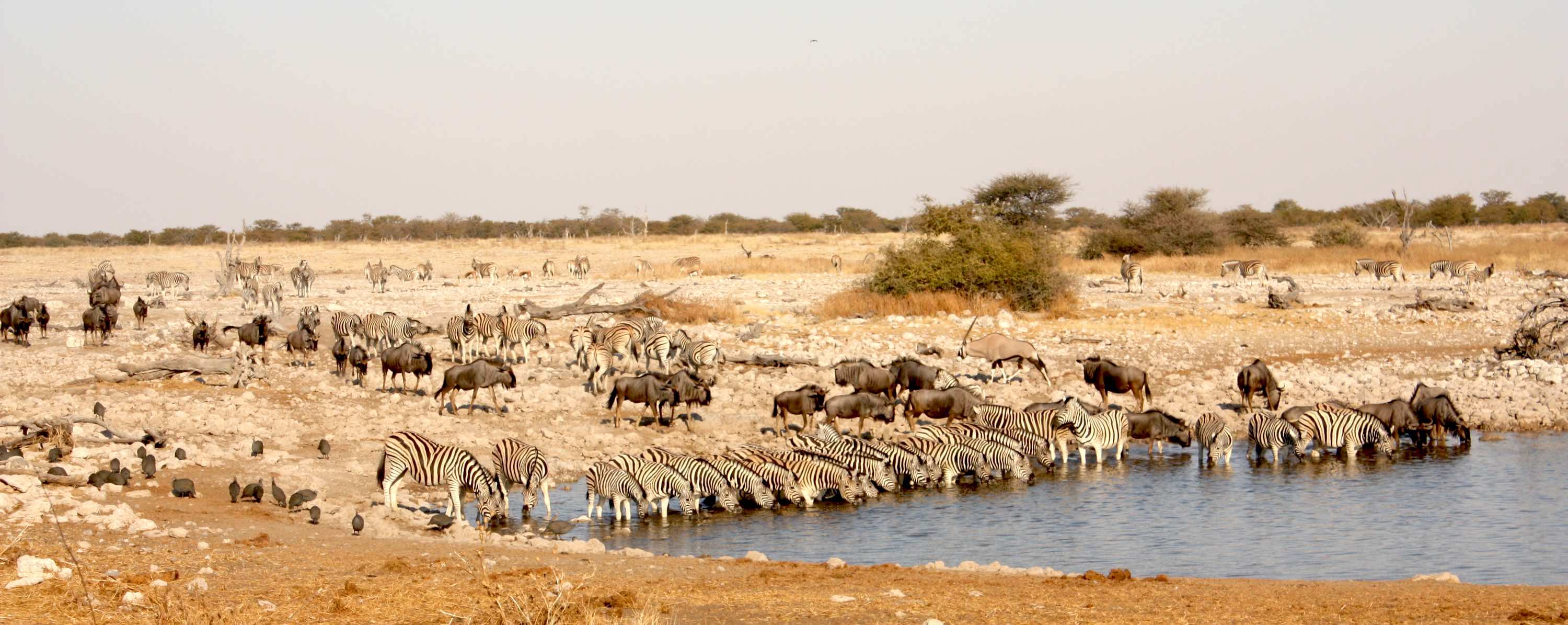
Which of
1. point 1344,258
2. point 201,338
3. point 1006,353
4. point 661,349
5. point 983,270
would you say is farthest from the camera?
point 1344,258

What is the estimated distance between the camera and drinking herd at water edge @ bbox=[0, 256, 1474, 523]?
12.6 m

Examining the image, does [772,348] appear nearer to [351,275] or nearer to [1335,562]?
[1335,562]

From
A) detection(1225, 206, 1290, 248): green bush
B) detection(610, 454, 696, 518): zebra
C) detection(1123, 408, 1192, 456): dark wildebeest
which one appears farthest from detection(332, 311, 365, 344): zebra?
detection(1225, 206, 1290, 248): green bush

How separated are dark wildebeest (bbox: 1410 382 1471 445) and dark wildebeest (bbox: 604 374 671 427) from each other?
9206mm

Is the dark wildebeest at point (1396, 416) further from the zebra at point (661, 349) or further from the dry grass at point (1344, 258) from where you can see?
the dry grass at point (1344, 258)

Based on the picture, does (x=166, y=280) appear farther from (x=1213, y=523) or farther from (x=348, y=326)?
(x=1213, y=523)

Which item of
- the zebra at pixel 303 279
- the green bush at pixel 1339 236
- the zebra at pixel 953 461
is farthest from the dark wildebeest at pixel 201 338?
the green bush at pixel 1339 236

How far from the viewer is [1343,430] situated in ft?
49.9

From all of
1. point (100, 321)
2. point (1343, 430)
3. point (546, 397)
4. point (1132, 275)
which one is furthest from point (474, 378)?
point (1132, 275)

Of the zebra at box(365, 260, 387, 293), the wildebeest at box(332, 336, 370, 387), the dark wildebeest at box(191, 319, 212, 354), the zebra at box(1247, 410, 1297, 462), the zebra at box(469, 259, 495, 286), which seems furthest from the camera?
the zebra at box(469, 259, 495, 286)

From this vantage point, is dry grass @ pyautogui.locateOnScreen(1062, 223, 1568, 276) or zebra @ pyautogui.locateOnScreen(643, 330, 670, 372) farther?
dry grass @ pyautogui.locateOnScreen(1062, 223, 1568, 276)

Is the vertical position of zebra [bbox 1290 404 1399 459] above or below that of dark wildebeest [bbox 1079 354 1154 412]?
below

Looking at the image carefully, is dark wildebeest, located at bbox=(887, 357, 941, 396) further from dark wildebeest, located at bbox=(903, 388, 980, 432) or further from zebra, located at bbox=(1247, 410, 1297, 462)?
zebra, located at bbox=(1247, 410, 1297, 462)

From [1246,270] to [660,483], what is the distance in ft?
91.9
